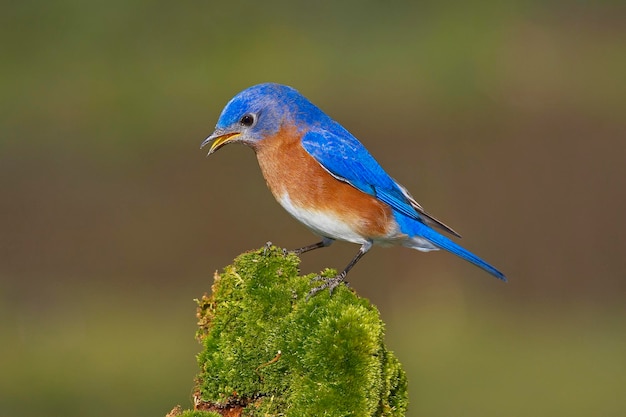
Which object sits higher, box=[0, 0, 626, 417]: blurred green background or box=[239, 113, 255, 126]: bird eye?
box=[0, 0, 626, 417]: blurred green background

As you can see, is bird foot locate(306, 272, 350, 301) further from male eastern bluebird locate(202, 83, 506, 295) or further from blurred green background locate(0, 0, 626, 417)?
blurred green background locate(0, 0, 626, 417)

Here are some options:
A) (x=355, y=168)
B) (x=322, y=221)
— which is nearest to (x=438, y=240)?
(x=355, y=168)

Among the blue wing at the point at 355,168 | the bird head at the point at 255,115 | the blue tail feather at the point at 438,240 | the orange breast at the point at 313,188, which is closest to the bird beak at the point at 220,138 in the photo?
the bird head at the point at 255,115

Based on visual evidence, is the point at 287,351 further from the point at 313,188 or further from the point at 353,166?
the point at 353,166

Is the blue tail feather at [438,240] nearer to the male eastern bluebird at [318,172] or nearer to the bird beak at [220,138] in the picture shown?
the male eastern bluebird at [318,172]

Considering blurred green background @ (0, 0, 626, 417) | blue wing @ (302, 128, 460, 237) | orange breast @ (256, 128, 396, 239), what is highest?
blurred green background @ (0, 0, 626, 417)

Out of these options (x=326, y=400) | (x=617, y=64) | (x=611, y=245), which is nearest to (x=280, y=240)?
(x=611, y=245)

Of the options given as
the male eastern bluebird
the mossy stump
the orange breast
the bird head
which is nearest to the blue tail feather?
the male eastern bluebird

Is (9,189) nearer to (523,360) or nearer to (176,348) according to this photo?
(176,348)

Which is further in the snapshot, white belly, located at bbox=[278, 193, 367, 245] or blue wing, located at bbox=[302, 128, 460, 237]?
blue wing, located at bbox=[302, 128, 460, 237]
